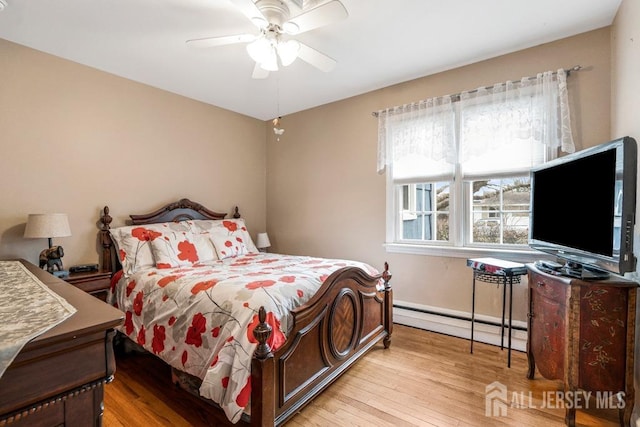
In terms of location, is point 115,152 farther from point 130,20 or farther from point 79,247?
point 130,20

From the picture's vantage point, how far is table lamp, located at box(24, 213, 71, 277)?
2.23 metres

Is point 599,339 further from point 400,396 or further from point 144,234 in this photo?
point 144,234

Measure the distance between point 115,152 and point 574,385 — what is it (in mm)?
3986

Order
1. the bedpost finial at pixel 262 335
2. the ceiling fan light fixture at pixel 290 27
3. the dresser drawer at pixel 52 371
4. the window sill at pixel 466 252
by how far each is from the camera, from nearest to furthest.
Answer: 1. the dresser drawer at pixel 52 371
2. the bedpost finial at pixel 262 335
3. the ceiling fan light fixture at pixel 290 27
4. the window sill at pixel 466 252

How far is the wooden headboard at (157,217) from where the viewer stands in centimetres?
278

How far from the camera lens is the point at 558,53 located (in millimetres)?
2396

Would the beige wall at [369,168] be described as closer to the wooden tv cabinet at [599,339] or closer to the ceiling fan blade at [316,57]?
the wooden tv cabinet at [599,339]

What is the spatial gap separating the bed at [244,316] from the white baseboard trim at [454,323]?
57cm

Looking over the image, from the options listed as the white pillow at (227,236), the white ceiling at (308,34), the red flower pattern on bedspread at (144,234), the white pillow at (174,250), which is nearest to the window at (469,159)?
the white ceiling at (308,34)

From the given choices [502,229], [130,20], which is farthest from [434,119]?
[130,20]

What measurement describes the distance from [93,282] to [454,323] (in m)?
3.24

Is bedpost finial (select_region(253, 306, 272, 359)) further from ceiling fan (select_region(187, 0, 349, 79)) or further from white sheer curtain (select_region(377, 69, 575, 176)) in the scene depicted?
white sheer curtain (select_region(377, 69, 575, 176))

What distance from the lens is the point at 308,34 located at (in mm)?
2301

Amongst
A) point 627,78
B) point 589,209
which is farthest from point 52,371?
point 627,78
